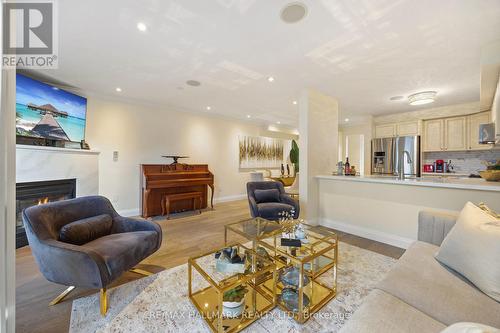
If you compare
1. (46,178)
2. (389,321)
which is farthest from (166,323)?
(46,178)

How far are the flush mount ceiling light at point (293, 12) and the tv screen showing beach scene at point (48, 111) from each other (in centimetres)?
346

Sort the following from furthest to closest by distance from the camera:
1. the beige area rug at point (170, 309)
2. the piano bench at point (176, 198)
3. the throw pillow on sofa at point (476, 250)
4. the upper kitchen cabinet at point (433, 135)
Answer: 1. the upper kitchen cabinet at point (433, 135)
2. the piano bench at point (176, 198)
3. the beige area rug at point (170, 309)
4. the throw pillow on sofa at point (476, 250)

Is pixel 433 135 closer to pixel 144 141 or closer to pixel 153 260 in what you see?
pixel 153 260

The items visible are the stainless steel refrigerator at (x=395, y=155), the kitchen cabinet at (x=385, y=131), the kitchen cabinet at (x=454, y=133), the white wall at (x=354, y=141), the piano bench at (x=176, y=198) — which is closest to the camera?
the piano bench at (x=176, y=198)

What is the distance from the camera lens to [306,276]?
5.45ft

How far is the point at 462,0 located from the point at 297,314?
8.79 ft

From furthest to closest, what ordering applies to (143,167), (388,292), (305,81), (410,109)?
1. (410,109)
2. (143,167)
3. (305,81)
4. (388,292)

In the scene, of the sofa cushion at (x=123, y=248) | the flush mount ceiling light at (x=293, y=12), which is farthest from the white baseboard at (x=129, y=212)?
the flush mount ceiling light at (x=293, y=12)

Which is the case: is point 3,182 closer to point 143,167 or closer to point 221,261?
point 221,261

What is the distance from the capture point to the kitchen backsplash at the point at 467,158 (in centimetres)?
Result: 421

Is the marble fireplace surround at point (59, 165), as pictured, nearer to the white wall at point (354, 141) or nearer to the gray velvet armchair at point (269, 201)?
the gray velvet armchair at point (269, 201)

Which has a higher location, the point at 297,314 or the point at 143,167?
the point at 143,167

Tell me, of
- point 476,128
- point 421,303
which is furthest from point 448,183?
point 476,128

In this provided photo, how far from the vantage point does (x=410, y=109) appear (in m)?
4.67
